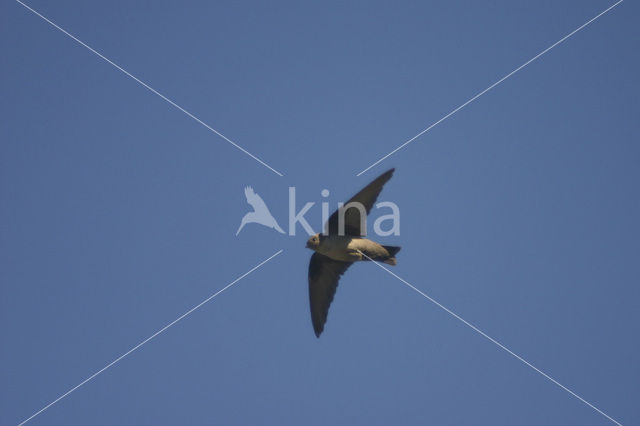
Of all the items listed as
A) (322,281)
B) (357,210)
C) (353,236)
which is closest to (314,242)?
(353,236)

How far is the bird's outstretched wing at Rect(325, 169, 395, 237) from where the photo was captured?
9406 millimetres

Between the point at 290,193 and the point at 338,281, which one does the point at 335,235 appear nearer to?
the point at 338,281

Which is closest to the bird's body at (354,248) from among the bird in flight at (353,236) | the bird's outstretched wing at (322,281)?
the bird in flight at (353,236)

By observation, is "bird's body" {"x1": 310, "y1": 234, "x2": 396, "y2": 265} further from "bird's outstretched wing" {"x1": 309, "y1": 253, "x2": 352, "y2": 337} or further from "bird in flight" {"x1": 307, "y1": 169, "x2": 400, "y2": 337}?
"bird's outstretched wing" {"x1": 309, "y1": 253, "x2": 352, "y2": 337}

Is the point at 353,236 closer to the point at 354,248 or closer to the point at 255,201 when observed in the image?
the point at 354,248

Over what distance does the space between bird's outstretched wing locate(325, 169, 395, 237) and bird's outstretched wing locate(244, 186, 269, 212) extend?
3156 millimetres

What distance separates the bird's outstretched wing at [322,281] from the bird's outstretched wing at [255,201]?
8.79ft

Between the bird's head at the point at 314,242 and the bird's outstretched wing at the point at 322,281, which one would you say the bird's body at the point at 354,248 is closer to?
the bird's head at the point at 314,242

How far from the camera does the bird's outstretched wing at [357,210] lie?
9.41m

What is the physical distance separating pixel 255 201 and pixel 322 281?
118 inches

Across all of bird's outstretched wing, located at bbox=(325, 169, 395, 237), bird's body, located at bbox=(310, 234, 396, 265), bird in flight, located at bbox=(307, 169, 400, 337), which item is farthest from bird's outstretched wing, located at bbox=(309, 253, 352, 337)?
bird's outstretched wing, located at bbox=(325, 169, 395, 237)

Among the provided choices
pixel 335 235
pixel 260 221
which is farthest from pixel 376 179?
pixel 260 221

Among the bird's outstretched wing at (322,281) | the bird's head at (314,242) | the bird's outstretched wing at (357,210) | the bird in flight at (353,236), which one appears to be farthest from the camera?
the bird's outstretched wing at (322,281)

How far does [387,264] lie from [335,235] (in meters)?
0.85
